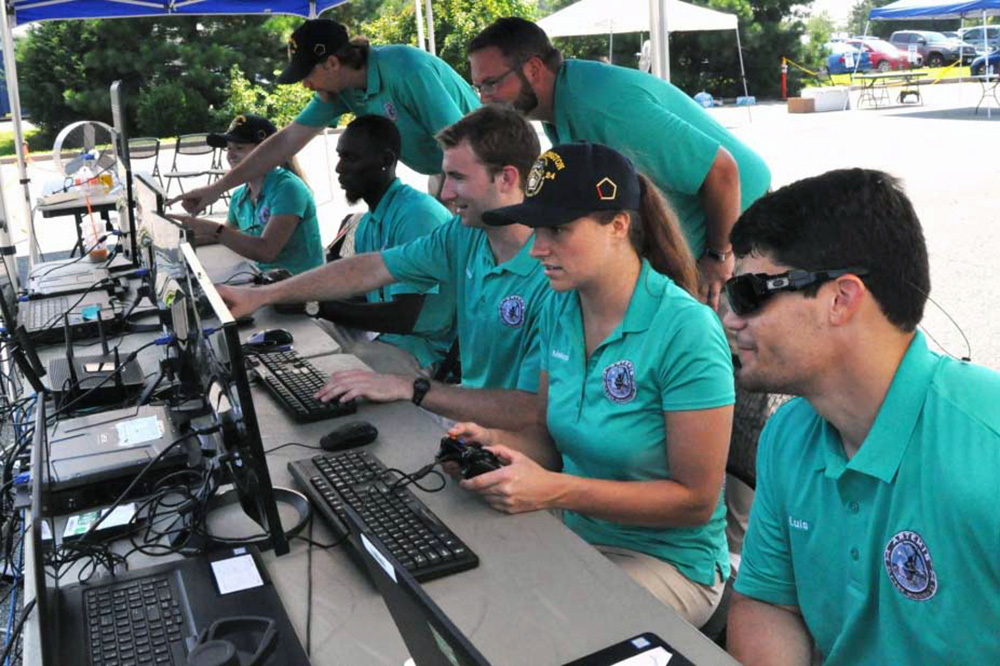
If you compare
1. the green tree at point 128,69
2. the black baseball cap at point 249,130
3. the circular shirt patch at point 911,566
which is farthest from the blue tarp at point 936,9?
the circular shirt patch at point 911,566

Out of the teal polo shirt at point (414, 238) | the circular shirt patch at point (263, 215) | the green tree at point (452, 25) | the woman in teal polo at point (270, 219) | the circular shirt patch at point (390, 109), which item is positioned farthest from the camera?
the green tree at point (452, 25)

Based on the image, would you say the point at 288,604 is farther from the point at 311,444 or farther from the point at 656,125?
the point at 656,125

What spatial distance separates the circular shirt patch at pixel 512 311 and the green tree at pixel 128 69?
1824 centimetres

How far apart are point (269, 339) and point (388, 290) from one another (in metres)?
0.56

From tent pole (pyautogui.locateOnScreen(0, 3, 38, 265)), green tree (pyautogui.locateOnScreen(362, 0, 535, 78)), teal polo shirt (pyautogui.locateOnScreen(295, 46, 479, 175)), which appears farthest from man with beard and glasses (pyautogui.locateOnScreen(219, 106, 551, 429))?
green tree (pyautogui.locateOnScreen(362, 0, 535, 78))

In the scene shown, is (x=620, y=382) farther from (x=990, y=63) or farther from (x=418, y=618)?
(x=990, y=63)

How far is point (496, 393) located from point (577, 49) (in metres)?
22.2

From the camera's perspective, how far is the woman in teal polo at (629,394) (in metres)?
1.86

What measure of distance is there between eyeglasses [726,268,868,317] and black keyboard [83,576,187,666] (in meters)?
0.95

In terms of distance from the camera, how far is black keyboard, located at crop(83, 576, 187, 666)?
143cm

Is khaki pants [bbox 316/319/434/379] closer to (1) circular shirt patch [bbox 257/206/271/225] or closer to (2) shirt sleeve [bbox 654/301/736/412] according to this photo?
(1) circular shirt patch [bbox 257/206/271/225]

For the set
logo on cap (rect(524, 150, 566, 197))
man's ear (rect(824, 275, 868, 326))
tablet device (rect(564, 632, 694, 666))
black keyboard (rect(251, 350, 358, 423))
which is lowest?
tablet device (rect(564, 632, 694, 666))

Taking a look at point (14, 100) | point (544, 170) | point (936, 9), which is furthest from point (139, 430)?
point (936, 9)

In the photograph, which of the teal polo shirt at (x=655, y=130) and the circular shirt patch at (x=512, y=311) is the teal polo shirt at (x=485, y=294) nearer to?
the circular shirt patch at (x=512, y=311)
